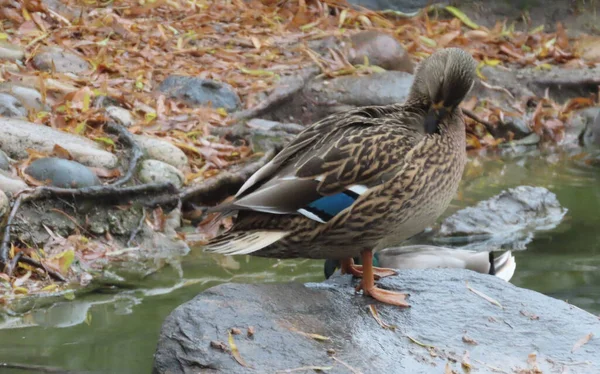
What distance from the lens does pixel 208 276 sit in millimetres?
6566

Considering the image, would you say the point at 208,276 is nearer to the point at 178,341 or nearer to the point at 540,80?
the point at 178,341

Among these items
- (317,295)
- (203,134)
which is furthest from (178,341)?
(203,134)

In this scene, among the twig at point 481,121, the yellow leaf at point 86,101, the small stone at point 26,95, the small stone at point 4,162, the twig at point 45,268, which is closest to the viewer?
the twig at point 45,268

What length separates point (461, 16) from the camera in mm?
14008

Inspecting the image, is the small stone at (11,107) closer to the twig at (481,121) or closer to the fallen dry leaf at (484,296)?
the fallen dry leaf at (484,296)

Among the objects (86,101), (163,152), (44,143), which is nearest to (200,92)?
(86,101)

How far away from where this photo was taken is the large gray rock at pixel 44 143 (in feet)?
23.8

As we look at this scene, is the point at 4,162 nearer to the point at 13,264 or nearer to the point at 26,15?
the point at 13,264

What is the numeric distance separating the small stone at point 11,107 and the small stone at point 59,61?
110 cm

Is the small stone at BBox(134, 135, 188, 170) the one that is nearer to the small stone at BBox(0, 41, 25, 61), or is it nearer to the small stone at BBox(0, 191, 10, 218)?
the small stone at BBox(0, 191, 10, 218)

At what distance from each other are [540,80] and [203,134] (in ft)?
17.2

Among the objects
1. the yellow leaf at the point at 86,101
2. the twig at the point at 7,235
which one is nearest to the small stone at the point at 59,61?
the yellow leaf at the point at 86,101

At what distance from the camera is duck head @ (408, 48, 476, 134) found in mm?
4281

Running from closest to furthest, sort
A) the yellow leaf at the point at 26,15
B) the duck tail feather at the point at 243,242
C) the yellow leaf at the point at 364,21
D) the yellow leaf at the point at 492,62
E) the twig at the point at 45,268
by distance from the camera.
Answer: the duck tail feather at the point at 243,242
the twig at the point at 45,268
the yellow leaf at the point at 26,15
the yellow leaf at the point at 492,62
the yellow leaf at the point at 364,21
